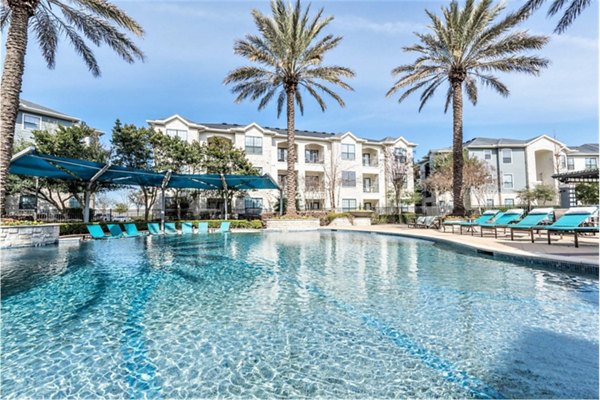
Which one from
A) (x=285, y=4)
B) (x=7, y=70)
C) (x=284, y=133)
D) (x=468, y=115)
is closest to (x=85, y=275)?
(x=7, y=70)

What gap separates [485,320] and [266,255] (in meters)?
7.32

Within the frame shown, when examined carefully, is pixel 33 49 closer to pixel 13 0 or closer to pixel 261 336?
pixel 13 0

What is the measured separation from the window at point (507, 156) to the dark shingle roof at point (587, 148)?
990 centimetres

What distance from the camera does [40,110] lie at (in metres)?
25.6

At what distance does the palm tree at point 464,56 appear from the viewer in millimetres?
15781

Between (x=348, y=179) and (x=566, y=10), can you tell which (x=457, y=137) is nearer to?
(x=566, y=10)

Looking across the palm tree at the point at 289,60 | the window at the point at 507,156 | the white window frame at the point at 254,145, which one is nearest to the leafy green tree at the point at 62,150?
the palm tree at the point at 289,60

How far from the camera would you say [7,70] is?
9.21m

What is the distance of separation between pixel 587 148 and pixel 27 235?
58232 millimetres

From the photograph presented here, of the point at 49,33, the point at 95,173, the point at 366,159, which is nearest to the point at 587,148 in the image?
the point at 366,159

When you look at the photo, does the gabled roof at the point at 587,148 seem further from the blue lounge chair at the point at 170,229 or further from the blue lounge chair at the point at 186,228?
the blue lounge chair at the point at 170,229

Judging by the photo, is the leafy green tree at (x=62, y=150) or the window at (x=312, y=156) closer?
the leafy green tree at (x=62, y=150)

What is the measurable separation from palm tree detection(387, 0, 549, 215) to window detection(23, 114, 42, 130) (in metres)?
29.8

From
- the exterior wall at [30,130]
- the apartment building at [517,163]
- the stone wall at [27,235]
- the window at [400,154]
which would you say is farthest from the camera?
the apartment building at [517,163]
